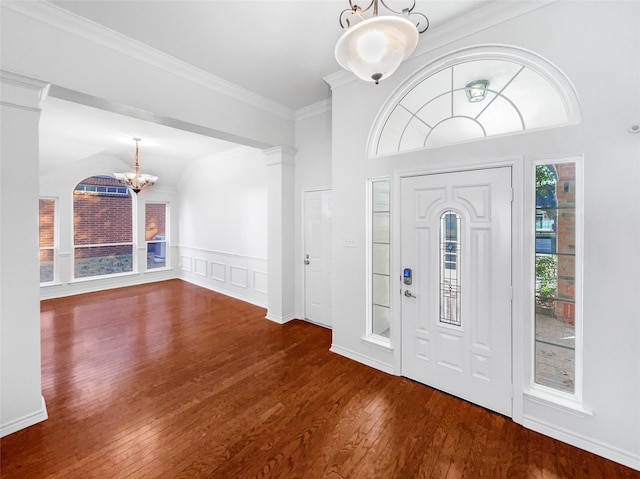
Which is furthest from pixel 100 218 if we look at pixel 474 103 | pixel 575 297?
pixel 575 297

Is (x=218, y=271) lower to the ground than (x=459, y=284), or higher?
lower

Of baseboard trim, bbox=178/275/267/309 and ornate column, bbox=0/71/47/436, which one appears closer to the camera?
ornate column, bbox=0/71/47/436

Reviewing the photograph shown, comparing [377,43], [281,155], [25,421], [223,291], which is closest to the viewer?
[377,43]

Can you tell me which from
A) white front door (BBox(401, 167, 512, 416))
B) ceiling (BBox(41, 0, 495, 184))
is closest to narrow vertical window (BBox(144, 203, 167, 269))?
ceiling (BBox(41, 0, 495, 184))

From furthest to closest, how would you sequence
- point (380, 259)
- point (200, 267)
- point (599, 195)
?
point (200, 267) < point (380, 259) < point (599, 195)

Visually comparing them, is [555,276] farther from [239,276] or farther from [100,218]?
[100,218]

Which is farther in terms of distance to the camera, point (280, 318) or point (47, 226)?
point (47, 226)

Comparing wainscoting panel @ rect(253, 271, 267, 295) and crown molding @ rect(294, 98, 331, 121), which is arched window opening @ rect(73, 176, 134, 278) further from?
crown molding @ rect(294, 98, 331, 121)

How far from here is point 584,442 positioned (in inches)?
72.9

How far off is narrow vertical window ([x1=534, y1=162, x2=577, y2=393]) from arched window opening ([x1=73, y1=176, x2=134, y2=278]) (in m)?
7.82

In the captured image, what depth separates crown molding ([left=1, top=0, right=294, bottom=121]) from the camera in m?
2.01

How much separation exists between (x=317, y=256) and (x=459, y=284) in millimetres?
2094

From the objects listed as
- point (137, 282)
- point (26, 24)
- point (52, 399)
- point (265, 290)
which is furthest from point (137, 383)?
point (137, 282)

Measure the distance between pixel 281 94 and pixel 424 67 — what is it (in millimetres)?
1786
